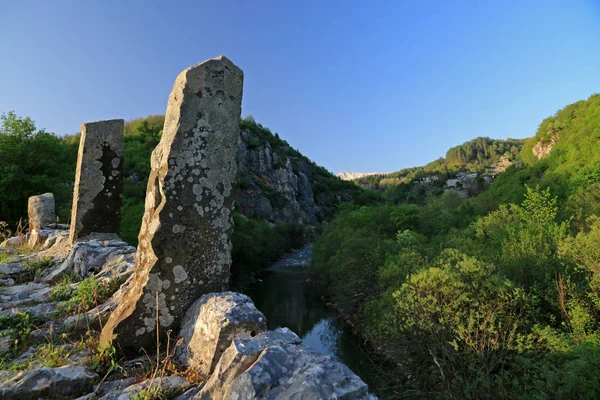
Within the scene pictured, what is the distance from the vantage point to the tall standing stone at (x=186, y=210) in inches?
141

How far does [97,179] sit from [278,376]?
7372 millimetres

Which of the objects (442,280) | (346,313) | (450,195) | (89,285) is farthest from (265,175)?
(89,285)

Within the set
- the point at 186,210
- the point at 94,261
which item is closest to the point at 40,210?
the point at 94,261

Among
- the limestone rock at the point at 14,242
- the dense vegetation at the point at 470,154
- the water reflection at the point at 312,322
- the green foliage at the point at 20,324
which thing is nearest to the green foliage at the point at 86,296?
the green foliage at the point at 20,324

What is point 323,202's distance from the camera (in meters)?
96.2

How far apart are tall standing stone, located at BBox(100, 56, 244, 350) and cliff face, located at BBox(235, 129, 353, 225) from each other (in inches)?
2229

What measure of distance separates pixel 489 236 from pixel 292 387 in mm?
24381

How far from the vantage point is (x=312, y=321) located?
1020 inches

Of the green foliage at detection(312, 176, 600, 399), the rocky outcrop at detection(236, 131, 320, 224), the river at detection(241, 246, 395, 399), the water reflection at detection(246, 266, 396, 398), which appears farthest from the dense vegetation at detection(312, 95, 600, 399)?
the rocky outcrop at detection(236, 131, 320, 224)

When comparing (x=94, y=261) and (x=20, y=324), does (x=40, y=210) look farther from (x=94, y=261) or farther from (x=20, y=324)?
(x=20, y=324)

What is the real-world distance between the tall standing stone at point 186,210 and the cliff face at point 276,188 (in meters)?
56.6

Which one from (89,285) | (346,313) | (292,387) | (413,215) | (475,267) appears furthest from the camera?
(413,215)

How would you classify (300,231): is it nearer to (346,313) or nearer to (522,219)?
(346,313)

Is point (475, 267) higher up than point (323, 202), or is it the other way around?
point (323, 202)
